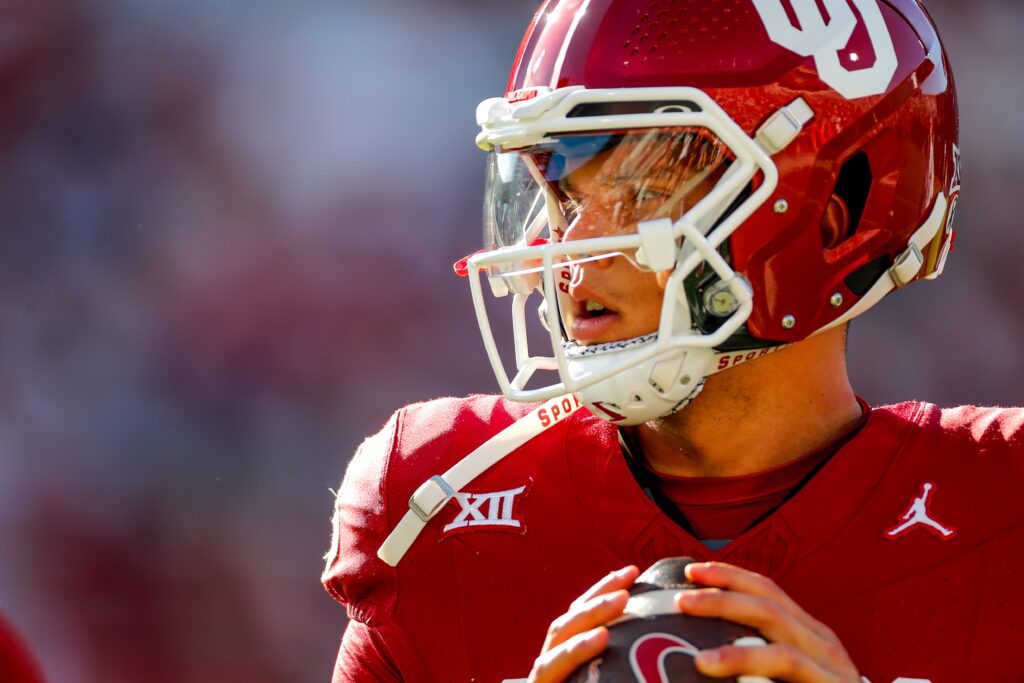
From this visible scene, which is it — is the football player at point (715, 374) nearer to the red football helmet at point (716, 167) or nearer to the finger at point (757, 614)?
the red football helmet at point (716, 167)

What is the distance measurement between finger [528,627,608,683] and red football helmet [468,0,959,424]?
0.34 metres

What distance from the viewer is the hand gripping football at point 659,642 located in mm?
1231

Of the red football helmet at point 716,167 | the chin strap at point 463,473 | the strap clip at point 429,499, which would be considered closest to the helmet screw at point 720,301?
the red football helmet at point 716,167

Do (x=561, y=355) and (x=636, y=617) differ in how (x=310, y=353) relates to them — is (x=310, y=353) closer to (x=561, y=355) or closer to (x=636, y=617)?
(x=561, y=355)

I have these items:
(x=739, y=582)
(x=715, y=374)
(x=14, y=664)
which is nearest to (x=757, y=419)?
(x=715, y=374)

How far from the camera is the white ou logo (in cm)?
159

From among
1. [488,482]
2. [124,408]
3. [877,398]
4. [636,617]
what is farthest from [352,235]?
[636,617]

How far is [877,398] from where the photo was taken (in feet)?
12.0

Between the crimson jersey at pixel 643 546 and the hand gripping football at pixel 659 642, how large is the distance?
279 millimetres

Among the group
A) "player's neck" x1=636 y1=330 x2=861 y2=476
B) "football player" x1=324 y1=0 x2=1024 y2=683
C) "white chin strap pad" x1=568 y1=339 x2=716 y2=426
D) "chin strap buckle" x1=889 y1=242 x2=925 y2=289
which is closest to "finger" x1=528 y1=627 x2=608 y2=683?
"football player" x1=324 y1=0 x2=1024 y2=683

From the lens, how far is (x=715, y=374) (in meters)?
1.65

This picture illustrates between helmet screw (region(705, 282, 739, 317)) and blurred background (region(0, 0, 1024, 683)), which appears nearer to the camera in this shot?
helmet screw (region(705, 282, 739, 317))

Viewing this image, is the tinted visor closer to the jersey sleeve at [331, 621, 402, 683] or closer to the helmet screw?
the helmet screw

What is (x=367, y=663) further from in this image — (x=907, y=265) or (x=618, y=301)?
(x=907, y=265)
